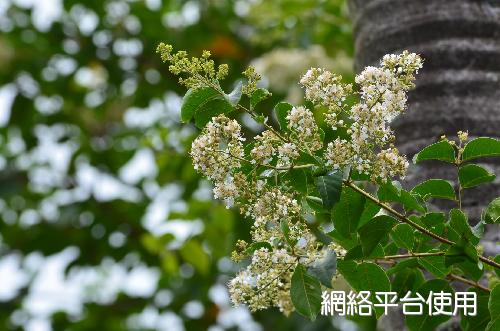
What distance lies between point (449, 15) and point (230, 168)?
2.88 feet

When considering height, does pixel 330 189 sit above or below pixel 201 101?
below

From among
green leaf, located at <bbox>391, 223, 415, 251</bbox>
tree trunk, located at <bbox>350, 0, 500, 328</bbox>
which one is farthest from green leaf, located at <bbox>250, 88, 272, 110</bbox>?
tree trunk, located at <bbox>350, 0, 500, 328</bbox>

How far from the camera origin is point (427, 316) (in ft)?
3.39

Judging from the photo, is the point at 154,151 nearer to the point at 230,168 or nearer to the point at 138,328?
the point at 138,328

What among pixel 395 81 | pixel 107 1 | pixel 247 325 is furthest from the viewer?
pixel 107 1

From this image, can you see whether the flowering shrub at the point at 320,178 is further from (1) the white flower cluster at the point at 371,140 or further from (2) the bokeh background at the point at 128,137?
(2) the bokeh background at the point at 128,137

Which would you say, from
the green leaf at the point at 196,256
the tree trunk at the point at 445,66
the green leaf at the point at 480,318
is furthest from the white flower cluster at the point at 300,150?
the green leaf at the point at 196,256

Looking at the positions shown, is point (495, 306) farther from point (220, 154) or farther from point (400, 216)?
point (220, 154)

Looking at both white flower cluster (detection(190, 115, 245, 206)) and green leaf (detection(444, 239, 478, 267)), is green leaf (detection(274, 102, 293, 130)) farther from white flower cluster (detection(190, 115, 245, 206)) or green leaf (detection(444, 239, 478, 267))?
green leaf (detection(444, 239, 478, 267))

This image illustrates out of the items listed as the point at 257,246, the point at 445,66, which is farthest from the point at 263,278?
the point at 445,66

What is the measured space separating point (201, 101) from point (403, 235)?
27cm

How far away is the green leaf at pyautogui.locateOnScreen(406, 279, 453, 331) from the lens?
1.00 m

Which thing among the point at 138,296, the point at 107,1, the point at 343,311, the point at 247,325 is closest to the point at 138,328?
the point at 138,296

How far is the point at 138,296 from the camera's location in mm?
2979
